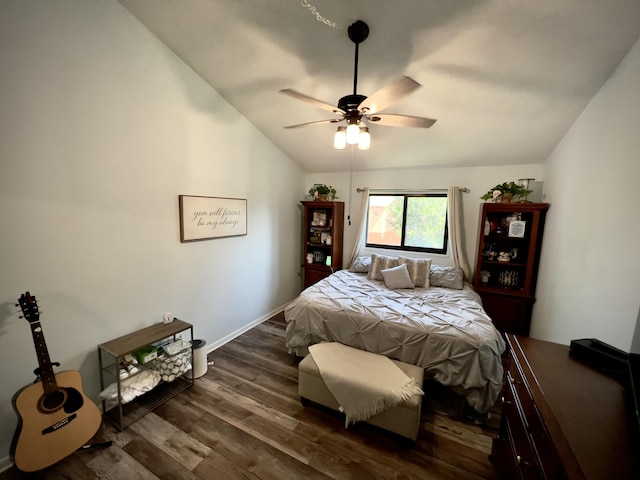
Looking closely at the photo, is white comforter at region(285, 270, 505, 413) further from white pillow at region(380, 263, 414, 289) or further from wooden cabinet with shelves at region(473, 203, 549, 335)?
wooden cabinet with shelves at region(473, 203, 549, 335)

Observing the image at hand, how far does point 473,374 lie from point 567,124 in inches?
97.0

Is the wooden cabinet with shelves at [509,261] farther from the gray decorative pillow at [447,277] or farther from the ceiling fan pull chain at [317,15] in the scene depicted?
the ceiling fan pull chain at [317,15]

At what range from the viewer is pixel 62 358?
1749 mm

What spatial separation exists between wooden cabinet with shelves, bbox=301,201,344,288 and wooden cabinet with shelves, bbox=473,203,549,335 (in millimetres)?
1912

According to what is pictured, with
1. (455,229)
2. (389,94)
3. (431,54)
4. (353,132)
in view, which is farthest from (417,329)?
(431,54)

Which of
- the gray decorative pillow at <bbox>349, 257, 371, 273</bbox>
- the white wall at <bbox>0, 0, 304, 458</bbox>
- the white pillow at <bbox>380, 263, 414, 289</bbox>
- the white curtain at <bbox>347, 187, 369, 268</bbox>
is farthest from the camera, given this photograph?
the white curtain at <bbox>347, 187, 369, 268</bbox>

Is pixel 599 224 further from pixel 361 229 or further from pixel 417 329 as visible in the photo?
pixel 361 229

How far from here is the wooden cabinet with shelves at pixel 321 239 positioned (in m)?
3.99

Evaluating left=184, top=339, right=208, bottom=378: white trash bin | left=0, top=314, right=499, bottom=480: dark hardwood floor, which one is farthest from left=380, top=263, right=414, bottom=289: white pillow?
left=184, top=339, right=208, bottom=378: white trash bin

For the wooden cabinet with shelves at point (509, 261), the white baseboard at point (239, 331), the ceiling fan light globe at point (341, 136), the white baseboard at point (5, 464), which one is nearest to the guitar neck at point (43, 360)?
the white baseboard at point (5, 464)

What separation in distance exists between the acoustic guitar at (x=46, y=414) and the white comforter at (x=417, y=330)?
1555mm

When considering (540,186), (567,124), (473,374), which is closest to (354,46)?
(567,124)

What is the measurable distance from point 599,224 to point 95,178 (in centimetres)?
356

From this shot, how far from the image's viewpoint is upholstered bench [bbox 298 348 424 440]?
168 cm
